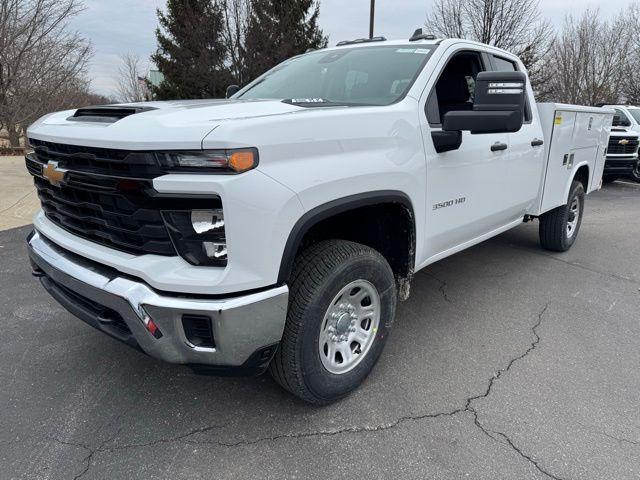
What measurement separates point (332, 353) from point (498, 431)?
0.93m

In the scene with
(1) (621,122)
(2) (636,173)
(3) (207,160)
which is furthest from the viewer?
(2) (636,173)

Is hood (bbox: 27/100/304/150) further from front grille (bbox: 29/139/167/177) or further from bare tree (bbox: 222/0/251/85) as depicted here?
bare tree (bbox: 222/0/251/85)

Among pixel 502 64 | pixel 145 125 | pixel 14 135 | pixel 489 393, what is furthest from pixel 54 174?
pixel 14 135

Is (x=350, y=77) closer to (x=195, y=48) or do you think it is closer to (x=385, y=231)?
(x=385, y=231)

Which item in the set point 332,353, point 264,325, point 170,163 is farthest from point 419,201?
point 170,163

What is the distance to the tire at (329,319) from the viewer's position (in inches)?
90.7

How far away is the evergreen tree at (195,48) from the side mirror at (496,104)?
12957 mm

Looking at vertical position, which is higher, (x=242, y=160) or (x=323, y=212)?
(x=242, y=160)

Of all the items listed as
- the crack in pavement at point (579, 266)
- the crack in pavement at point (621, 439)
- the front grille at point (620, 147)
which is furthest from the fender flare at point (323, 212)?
the front grille at point (620, 147)

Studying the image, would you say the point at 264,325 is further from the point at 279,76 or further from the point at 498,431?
the point at 279,76

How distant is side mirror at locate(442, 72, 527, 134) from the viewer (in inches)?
101

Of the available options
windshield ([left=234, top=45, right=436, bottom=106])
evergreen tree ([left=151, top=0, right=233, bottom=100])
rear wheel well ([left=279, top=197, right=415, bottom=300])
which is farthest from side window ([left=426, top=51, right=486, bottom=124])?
evergreen tree ([left=151, top=0, right=233, bottom=100])

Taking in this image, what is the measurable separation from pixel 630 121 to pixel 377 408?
1262 centimetres

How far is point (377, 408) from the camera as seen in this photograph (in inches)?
104
